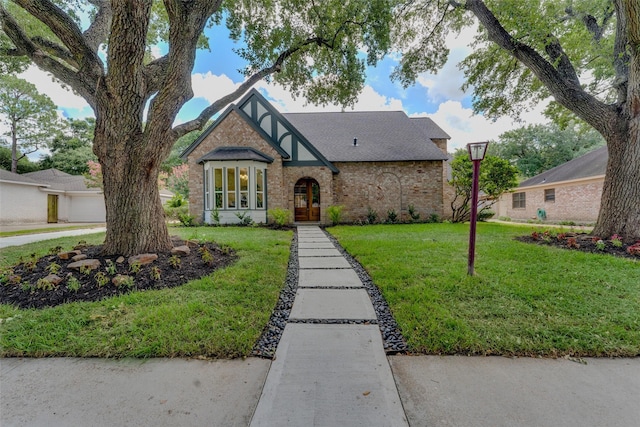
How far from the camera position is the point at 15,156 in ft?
71.6

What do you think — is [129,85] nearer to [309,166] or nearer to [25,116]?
[309,166]

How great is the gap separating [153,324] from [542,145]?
35581 mm

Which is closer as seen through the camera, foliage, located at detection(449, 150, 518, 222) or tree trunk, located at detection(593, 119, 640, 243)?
tree trunk, located at detection(593, 119, 640, 243)

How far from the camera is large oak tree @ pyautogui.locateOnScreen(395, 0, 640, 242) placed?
19.3 ft

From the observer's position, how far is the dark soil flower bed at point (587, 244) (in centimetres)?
511

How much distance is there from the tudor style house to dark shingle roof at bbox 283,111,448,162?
0.06 meters

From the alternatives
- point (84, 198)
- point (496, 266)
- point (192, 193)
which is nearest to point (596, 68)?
point (496, 266)

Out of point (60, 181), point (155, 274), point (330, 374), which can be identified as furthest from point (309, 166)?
point (60, 181)

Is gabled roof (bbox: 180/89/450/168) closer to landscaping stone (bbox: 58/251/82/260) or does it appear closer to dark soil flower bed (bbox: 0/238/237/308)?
landscaping stone (bbox: 58/251/82/260)

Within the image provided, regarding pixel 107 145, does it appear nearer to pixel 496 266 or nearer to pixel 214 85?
pixel 496 266

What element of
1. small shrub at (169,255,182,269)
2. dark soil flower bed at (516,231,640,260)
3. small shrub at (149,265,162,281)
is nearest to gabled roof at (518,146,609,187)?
dark soil flower bed at (516,231,640,260)

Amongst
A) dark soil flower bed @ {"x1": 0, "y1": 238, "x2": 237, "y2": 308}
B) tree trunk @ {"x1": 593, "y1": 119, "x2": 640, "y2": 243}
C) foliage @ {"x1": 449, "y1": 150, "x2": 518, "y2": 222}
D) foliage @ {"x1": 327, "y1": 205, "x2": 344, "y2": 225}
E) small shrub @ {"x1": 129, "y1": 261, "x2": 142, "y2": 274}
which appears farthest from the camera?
foliage @ {"x1": 327, "y1": 205, "x2": 344, "y2": 225}

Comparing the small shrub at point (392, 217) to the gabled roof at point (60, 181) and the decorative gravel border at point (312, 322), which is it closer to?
the decorative gravel border at point (312, 322)

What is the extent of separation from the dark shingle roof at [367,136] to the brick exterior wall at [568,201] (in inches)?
305
